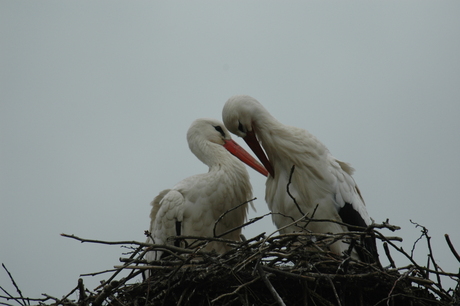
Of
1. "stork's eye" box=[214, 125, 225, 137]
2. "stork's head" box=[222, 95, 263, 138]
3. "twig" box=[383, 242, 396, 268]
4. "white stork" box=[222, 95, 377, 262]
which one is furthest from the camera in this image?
"stork's eye" box=[214, 125, 225, 137]

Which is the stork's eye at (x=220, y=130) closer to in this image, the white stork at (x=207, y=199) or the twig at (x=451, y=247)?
the white stork at (x=207, y=199)

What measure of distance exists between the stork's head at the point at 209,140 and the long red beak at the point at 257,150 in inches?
31.2

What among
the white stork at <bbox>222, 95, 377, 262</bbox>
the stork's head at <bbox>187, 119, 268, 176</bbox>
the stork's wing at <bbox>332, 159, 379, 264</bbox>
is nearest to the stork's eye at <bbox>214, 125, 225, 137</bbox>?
the stork's head at <bbox>187, 119, 268, 176</bbox>

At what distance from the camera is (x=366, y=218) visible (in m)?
3.84

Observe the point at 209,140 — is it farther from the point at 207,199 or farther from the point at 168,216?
the point at 168,216

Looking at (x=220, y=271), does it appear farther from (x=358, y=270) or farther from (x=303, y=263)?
(x=358, y=270)

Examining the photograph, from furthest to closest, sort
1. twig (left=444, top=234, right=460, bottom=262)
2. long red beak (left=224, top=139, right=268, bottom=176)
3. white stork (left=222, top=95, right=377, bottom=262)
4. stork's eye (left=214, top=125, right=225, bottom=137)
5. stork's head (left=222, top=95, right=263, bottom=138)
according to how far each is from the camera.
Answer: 1. stork's eye (left=214, top=125, right=225, bottom=137)
2. long red beak (left=224, top=139, right=268, bottom=176)
3. stork's head (left=222, top=95, right=263, bottom=138)
4. white stork (left=222, top=95, right=377, bottom=262)
5. twig (left=444, top=234, right=460, bottom=262)

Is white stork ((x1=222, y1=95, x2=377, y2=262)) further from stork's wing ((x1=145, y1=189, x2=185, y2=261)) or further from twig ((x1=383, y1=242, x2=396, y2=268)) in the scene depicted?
stork's wing ((x1=145, y1=189, x2=185, y2=261))

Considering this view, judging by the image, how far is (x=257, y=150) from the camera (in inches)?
154

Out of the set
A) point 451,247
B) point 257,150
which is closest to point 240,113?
point 257,150

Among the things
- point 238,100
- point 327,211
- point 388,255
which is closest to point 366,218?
point 327,211

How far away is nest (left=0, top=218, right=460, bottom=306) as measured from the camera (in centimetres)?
292

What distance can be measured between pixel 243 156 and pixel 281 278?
1.84 metres

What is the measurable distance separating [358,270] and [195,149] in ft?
6.78
